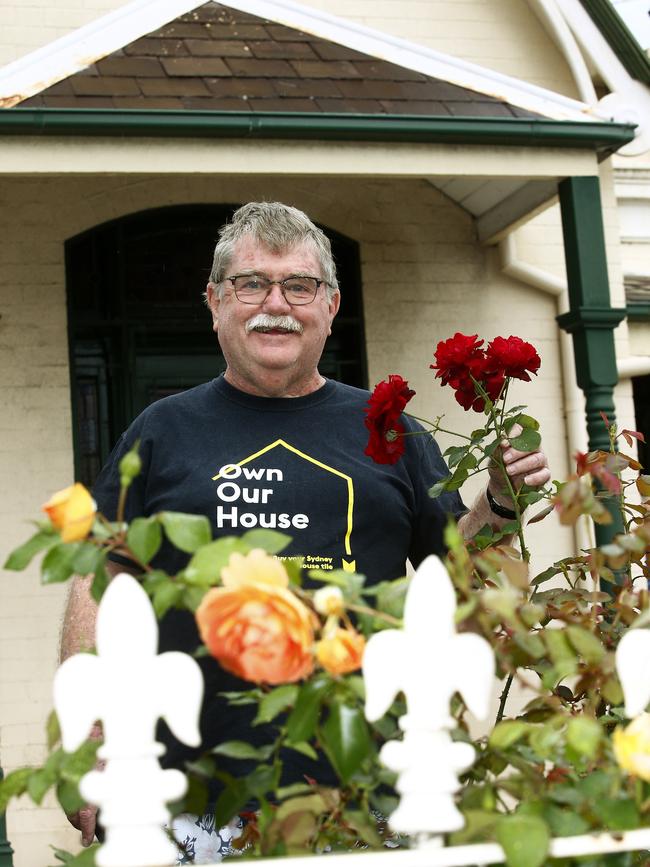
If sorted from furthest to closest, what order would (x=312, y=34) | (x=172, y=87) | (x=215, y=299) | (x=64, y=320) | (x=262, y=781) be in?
(x=64, y=320) < (x=312, y=34) < (x=172, y=87) < (x=215, y=299) < (x=262, y=781)

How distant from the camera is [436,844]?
1241 millimetres

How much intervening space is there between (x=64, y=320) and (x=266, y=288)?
12.2 feet

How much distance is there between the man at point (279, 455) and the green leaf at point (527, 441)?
0.04 metres

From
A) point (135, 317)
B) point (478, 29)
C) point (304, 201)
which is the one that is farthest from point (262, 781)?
point (478, 29)

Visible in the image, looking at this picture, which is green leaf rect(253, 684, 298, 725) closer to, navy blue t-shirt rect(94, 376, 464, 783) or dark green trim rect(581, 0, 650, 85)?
navy blue t-shirt rect(94, 376, 464, 783)

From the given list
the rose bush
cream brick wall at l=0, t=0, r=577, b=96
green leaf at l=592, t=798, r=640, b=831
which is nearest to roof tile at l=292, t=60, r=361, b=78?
cream brick wall at l=0, t=0, r=577, b=96

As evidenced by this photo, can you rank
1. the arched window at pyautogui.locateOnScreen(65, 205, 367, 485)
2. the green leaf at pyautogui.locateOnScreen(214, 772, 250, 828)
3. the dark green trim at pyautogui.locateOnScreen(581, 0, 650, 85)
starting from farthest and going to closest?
the dark green trim at pyautogui.locateOnScreen(581, 0, 650, 85) → the arched window at pyautogui.locateOnScreen(65, 205, 367, 485) → the green leaf at pyautogui.locateOnScreen(214, 772, 250, 828)

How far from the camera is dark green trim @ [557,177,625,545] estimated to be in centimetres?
564

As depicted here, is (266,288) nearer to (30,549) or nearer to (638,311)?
(30,549)

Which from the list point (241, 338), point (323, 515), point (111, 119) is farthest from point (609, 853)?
point (111, 119)

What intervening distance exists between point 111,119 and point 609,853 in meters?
4.33

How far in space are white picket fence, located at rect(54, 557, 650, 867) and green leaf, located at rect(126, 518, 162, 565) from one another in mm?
52

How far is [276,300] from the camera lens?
2807 mm

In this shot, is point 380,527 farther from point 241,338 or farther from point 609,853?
point 609,853
